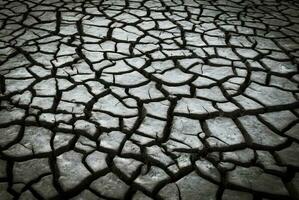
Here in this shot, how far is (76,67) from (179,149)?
129cm

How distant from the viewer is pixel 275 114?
85.1 inches

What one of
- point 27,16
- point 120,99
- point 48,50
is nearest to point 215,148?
point 120,99

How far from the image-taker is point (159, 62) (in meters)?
2.73

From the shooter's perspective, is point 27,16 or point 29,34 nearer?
point 29,34

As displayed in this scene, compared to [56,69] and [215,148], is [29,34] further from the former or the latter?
[215,148]

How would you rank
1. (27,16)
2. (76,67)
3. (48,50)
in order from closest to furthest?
(76,67) → (48,50) → (27,16)

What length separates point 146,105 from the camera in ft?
7.16

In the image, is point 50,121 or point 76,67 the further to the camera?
point 76,67

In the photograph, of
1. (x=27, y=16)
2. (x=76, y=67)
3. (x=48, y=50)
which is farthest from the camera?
(x=27, y=16)

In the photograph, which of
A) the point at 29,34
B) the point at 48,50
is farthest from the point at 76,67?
the point at 29,34

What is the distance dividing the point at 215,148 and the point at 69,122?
3.27 feet

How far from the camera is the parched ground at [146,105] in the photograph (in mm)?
1628

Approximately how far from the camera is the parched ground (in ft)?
5.34

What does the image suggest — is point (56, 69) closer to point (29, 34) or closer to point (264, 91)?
point (29, 34)
